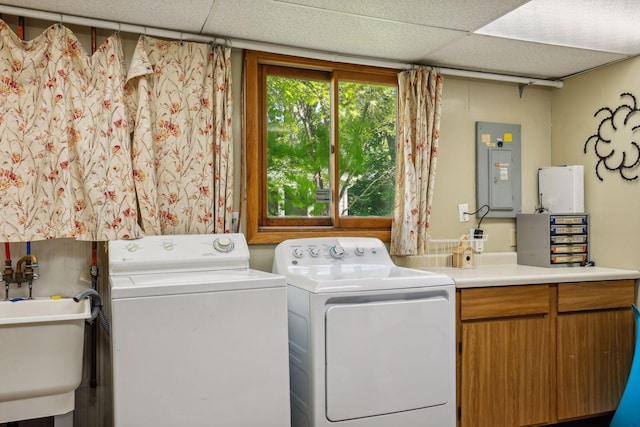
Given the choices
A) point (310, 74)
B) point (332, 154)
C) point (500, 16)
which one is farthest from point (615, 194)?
point (310, 74)

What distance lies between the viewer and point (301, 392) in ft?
7.73

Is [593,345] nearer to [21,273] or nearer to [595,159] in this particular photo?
[595,159]

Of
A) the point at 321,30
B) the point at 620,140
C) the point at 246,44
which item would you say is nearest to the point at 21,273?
the point at 246,44

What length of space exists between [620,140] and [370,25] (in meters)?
1.79

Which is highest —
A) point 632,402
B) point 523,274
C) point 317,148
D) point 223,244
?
point 317,148

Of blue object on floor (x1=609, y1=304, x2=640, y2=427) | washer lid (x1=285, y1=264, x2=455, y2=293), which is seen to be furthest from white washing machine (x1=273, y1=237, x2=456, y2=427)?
blue object on floor (x1=609, y1=304, x2=640, y2=427)

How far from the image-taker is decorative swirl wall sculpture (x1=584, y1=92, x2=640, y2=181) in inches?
121

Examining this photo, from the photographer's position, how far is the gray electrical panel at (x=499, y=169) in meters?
3.50

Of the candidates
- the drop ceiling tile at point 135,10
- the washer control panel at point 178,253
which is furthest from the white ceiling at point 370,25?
the washer control panel at point 178,253

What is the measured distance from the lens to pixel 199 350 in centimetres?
202

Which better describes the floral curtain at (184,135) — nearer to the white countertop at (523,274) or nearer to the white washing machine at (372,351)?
the white washing machine at (372,351)

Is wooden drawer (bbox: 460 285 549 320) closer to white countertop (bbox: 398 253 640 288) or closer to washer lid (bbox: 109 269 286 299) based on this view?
white countertop (bbox: 398 253 640 288)

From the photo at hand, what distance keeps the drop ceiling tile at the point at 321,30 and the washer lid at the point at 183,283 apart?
126 cm

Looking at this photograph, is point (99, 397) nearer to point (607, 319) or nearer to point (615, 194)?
point (607, 319)
